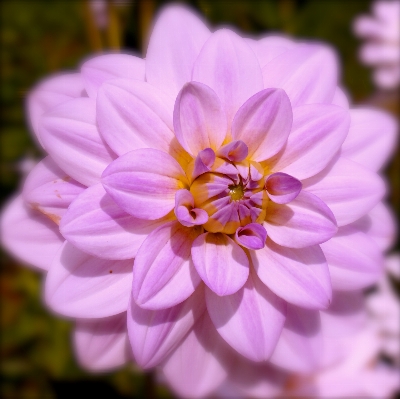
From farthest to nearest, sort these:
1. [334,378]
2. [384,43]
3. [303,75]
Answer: [384,43]
[334,378]
[303,75]

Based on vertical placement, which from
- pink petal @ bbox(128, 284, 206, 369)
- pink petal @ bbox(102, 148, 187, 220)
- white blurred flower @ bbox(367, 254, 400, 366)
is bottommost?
white blurred flower @ bbox(367, 254, 400, 366)

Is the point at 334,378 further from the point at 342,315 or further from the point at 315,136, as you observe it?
the point at 315,136

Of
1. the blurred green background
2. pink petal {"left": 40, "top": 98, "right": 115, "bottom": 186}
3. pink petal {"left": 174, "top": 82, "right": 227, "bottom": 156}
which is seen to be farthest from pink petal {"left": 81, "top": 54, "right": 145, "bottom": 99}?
the blurred green background

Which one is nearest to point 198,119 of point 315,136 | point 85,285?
point 315,136

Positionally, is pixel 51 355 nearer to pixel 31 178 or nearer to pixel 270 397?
pixel 270 397

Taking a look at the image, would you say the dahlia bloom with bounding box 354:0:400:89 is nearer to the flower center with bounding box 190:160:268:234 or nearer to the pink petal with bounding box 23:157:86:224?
the flower center with bounding box 190:160:268:234

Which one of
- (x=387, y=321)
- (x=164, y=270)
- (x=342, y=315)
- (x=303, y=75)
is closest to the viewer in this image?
(x=164, y=270)

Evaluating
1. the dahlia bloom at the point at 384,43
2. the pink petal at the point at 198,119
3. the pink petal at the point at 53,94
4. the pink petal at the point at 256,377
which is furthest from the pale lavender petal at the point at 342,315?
the dahlia bloom at the point at 384,43
